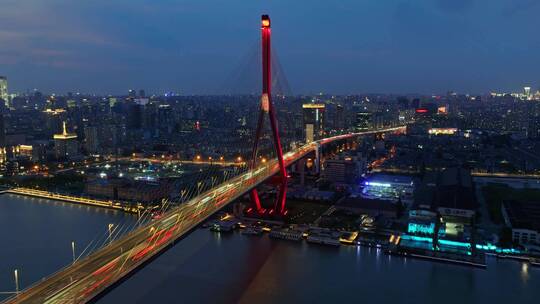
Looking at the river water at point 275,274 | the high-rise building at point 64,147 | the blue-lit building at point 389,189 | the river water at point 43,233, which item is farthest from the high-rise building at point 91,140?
the blue-lit building at point 389,189

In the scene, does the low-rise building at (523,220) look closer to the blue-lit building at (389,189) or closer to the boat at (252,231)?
the blue-lit building at (389,189)

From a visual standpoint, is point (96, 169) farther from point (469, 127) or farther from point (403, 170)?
point (469, 127)

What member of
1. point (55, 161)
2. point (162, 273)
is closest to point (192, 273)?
point (162, 273)

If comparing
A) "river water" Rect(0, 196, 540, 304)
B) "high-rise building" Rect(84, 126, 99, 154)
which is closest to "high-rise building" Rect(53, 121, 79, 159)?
"high-rise building" Rect(84, 126, 99, 154)

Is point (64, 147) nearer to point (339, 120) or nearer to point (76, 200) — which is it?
point (76, 200)

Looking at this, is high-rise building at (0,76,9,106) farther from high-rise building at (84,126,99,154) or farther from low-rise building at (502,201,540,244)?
low-rise building at (502,201,540,244)
